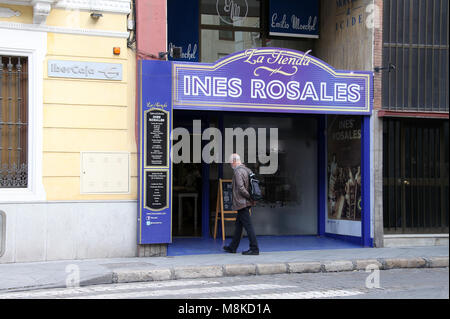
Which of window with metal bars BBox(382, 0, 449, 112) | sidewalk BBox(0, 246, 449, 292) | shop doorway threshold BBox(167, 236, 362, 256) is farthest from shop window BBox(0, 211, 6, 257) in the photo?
window with metal bars BBox(382, 0, 449, 112)

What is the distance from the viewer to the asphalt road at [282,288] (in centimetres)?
810

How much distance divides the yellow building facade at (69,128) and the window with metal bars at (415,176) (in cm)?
535

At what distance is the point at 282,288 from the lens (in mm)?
8805

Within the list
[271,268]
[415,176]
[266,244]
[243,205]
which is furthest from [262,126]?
[271,268]

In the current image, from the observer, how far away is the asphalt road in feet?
26.6

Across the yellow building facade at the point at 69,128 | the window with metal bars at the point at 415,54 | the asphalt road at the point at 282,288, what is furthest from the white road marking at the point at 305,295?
the window with metal bars at the point at 415,54

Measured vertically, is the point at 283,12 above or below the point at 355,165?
above

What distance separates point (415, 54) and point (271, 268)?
5.74m

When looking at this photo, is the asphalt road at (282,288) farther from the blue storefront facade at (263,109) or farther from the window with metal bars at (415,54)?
the window with metal bars at (415,54)

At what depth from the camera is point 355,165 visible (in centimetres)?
1351
